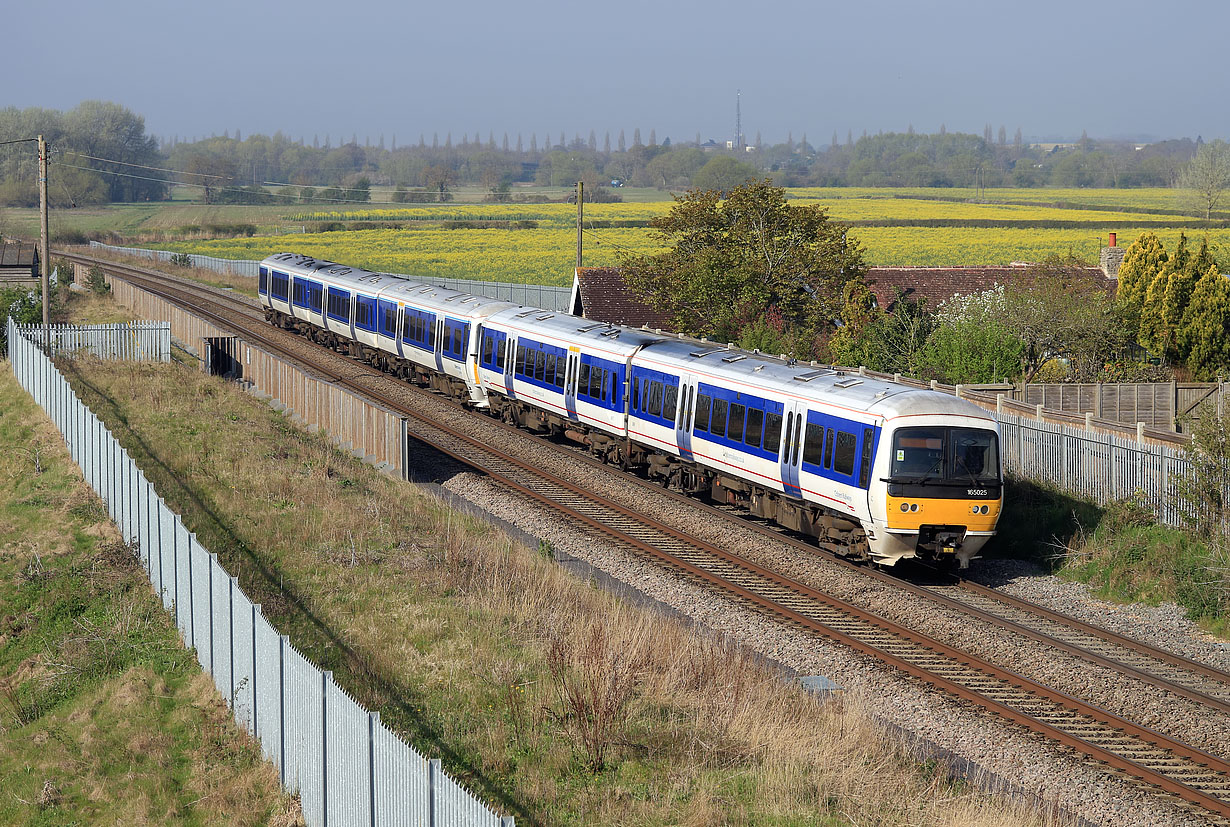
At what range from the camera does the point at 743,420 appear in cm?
2277

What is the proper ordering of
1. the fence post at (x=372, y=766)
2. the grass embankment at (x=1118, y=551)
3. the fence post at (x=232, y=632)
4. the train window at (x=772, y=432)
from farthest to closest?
the train window at (x=772, y=432), the grass embankment at (x=1118, y=551), the fence post at (x=232, y=632), the fence post at (x=372, y=766)

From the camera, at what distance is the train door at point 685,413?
81.0ft

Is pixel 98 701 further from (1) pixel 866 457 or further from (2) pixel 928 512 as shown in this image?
(2) pixel 928 512

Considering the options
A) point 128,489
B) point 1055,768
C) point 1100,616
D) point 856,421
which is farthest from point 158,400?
point 1055,768

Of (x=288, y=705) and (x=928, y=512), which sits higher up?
(x=928, y=512)

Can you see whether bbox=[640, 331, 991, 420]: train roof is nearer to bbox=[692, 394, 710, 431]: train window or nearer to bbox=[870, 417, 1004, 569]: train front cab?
bbox=[870, 417, 1004, 569]: train front cab

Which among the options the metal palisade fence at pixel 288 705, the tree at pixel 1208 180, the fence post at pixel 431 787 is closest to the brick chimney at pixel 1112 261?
the metal palisade fence at pixel 288 705

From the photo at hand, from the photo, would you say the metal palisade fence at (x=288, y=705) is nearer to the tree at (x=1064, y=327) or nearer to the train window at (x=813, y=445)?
the train window at (x=813, y=445)

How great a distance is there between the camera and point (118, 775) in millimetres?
13430

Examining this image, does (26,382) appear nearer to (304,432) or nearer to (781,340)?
(304,432)

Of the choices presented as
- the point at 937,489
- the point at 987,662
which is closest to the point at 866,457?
the point at 937,489

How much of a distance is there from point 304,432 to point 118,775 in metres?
19.0

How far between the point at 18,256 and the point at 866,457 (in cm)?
5030

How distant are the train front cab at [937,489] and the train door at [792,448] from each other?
215 centimetres
